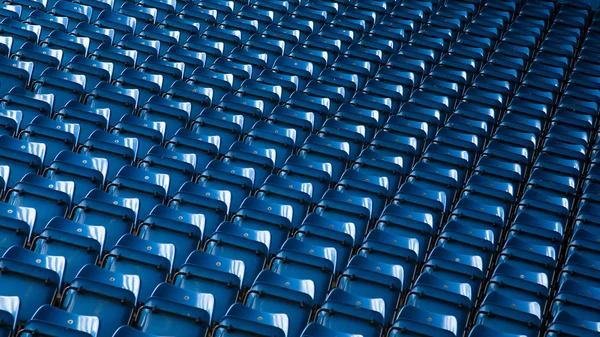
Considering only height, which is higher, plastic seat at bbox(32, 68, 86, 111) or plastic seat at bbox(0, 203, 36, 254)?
plastic seat at bbox(32, 68, 86, 111)

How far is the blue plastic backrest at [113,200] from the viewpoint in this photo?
6.21 m

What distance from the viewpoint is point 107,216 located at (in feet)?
20.0

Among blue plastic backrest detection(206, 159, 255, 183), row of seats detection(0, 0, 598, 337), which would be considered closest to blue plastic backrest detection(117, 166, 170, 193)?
row of seats detection(0, 0, 598, 337)

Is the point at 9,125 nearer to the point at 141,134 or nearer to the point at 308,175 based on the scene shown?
the point at 141,134

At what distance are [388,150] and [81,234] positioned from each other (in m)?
3.36

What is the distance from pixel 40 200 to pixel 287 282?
1.89 meters

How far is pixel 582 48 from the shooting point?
424 inches

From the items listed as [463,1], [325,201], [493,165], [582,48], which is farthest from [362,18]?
[325,201]

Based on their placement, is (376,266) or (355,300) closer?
(355,300)

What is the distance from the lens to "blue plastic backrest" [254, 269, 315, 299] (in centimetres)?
570

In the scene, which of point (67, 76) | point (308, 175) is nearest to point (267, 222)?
point (308, 175)

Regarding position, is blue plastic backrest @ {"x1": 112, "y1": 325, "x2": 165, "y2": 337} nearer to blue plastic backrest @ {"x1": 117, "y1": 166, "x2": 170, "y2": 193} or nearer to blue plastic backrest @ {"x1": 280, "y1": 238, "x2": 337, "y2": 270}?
blue plastic backrest @ {"x1": 280, "y1": 238, "x2": 337, "y2": 270}

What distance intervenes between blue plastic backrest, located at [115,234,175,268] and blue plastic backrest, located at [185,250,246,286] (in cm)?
14

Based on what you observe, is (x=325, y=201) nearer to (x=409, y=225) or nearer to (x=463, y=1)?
(x=409, y=225)
